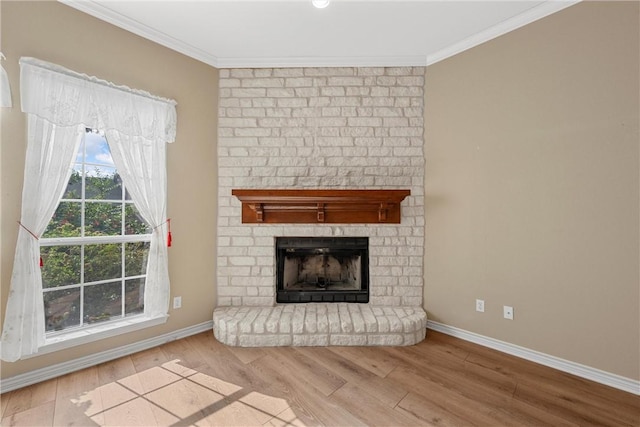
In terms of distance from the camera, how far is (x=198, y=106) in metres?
2.78

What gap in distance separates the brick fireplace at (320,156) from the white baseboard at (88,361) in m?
0.44

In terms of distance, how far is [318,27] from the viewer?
2377mm

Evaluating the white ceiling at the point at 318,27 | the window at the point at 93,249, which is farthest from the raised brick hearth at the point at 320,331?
the white ceiling at the point at 318,27

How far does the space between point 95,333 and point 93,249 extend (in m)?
0.65

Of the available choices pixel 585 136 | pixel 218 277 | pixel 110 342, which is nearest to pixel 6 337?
pixel 110 342

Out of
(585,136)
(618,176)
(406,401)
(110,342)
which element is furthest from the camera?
(110,342)

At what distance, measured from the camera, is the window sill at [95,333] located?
199 centimetres

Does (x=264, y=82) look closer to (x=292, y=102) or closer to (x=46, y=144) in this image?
(x=292, y=102)

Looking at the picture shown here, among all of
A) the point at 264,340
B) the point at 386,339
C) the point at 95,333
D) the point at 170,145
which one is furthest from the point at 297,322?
the point at 170,145

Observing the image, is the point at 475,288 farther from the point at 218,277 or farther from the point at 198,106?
the point at 198,106

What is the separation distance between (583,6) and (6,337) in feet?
14.9

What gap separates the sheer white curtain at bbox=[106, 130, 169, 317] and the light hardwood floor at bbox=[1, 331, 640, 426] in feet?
1.57

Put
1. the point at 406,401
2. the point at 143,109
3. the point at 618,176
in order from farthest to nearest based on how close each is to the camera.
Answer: the point at 143,109 → the point at 618,176 → the point at 406,401

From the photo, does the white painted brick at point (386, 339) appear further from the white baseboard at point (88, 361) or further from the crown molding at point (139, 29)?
the crown molding at point (139, 29)
